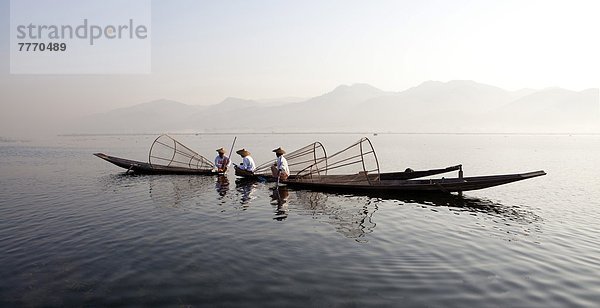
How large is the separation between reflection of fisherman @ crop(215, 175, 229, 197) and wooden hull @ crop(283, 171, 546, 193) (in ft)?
15.4

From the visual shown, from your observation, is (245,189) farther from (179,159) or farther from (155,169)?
(179,159)

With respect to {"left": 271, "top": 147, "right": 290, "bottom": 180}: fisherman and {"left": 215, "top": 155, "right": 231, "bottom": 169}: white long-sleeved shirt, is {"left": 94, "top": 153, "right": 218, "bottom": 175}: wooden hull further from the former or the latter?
{"left": 271, "top": 147, "right": 290, "bottom": 180}: fisherman

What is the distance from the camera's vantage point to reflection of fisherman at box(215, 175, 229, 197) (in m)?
23.2

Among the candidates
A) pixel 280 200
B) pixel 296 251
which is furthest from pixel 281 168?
pixel 296 251

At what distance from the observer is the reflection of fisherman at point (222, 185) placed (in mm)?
23219

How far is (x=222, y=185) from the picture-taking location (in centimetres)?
2611

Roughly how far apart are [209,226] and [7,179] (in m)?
26.9

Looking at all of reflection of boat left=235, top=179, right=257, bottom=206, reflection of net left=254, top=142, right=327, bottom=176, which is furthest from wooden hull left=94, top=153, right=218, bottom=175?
reflection of net left=254, top=142, right=327, bottom=176

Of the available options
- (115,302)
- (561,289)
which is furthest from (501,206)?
(115,302)

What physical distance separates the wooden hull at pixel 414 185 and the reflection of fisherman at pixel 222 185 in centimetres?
469

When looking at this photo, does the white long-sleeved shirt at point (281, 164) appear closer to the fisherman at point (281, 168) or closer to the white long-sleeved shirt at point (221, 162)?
the fisherman at point (281, 168)

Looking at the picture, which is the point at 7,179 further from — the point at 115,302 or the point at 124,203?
the point at 115,302

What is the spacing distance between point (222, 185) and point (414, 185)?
14226mm

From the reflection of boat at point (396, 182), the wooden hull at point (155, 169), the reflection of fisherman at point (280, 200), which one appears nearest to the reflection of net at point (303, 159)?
the reflection of boat at point (396, 182)
